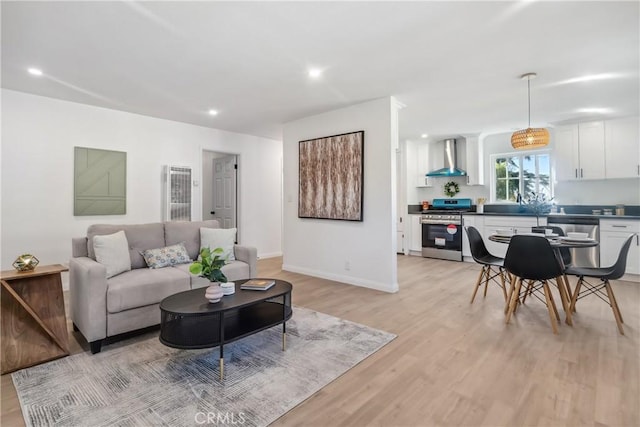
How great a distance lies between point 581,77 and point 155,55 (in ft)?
14.3

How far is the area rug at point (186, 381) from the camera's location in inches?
66.9

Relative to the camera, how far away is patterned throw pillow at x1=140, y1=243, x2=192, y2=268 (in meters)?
3.16

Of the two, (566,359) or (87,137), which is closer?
(566,359)

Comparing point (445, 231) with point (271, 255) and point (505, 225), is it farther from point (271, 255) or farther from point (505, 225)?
point (271, 255)

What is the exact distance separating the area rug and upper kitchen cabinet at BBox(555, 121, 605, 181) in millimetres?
4818

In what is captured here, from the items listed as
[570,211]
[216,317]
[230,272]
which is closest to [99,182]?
[230,272]

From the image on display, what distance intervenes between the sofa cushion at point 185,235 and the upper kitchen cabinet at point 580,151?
232 inches

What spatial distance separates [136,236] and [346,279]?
8.83ft

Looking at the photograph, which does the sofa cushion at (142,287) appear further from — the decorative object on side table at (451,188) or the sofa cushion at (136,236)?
the decorative object on side table at (451,188)

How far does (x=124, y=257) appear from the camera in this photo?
2938mm

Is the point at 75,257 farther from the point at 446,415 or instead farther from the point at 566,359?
the point at 566,359

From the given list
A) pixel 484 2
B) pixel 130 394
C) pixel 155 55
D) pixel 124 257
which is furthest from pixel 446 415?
pixel 155 55

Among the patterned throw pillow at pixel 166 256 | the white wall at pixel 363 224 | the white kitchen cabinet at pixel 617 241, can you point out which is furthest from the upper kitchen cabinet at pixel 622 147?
the patterned throw pillow at pixel 166 256

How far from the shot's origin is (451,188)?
6.85 meters
